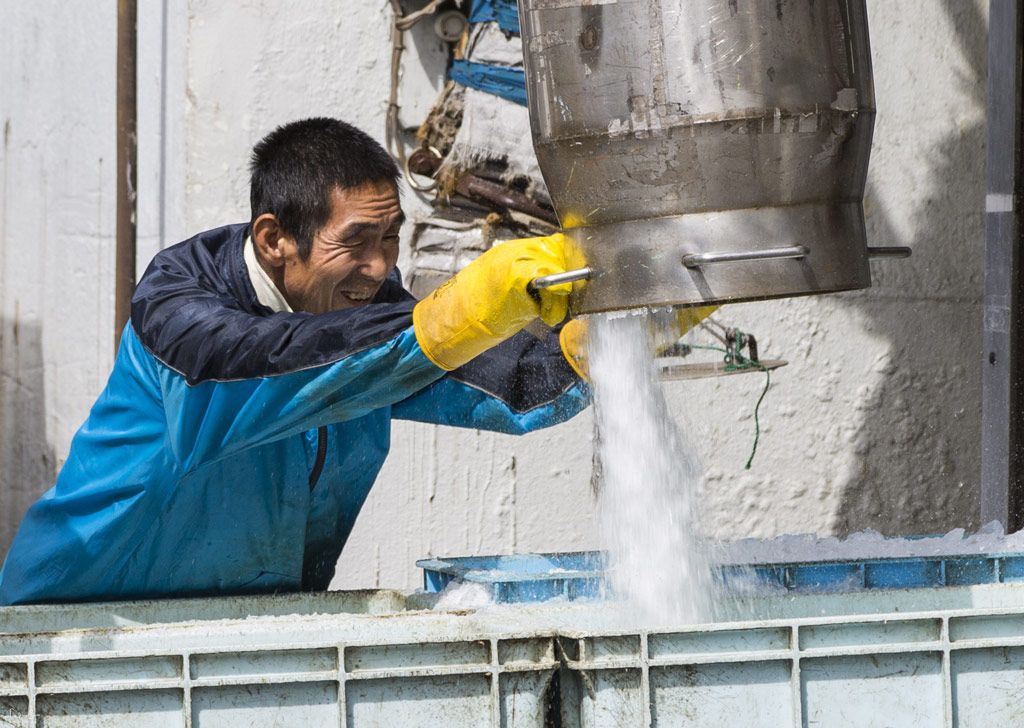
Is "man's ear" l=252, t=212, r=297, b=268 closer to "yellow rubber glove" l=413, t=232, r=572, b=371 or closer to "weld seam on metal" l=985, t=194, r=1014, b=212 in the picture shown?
"yellow rubber glove" l=413, t=232, r=572, b=371

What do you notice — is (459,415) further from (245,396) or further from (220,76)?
(220,76)

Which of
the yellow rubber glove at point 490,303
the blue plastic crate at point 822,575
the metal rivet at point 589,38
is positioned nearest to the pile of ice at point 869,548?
the blue plastic crate at point 822,575

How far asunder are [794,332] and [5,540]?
256 centimetres

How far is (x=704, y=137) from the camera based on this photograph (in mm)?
2148

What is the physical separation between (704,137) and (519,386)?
38.2 inches

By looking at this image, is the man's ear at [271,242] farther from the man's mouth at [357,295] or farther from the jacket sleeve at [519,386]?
the jacket sleeve at [519,386]

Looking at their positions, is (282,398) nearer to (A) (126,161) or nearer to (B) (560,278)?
(B) (560,278)

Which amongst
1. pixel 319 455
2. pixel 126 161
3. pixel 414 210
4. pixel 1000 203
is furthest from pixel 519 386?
pixel 126 161

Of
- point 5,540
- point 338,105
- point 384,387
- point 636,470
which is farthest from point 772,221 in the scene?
point 5,540

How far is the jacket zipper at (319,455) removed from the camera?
A: 9.41 feet

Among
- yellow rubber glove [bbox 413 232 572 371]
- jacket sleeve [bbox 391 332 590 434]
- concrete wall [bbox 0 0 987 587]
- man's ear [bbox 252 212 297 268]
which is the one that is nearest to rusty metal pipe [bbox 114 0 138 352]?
concrete wall [bbox 0 0 987 587]

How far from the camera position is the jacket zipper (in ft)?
9.41

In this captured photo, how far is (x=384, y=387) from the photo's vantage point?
2420 mm

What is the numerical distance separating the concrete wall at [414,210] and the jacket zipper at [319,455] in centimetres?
126
